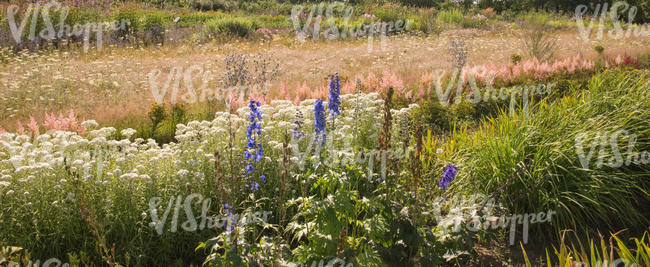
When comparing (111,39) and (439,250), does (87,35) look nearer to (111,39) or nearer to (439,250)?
(111,39)

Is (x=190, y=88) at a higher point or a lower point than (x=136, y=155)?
lower

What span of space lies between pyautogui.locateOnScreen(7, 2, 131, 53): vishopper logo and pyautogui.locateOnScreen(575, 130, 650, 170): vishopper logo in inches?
484

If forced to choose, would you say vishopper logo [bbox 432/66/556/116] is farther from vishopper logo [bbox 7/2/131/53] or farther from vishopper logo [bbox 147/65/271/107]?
vishopper logo [bbox 7/2/131/53]

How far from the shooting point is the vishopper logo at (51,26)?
1265 cm

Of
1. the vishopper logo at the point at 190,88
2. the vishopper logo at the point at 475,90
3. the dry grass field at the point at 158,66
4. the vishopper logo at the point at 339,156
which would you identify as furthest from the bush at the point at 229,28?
the vishopper logo at the point at 339,156

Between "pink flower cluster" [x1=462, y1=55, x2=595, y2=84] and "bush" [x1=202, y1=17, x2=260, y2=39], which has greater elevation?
"pink flower cluster" [x1=462, y1=55, x2=595, y2=84]

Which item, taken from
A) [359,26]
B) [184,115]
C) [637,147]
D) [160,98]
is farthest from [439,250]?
[359,26]

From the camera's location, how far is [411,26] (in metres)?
19.3

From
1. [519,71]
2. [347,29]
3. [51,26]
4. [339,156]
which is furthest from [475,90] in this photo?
[51,26]

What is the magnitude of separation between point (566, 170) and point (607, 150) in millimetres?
643

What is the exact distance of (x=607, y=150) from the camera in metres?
4.19

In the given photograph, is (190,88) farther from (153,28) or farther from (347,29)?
(347,29)

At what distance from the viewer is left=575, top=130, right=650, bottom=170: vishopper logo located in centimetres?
405

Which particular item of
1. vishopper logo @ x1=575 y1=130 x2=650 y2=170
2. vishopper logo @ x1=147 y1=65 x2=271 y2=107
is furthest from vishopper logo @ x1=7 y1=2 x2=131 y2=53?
vishopper logo @ x1=575 y1=130 x2=650 y2=170
